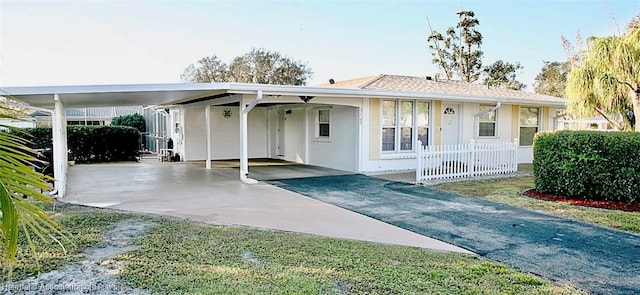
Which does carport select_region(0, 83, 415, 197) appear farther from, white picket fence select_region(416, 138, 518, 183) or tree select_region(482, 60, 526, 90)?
tree select_region(482, 60, 526, 90)

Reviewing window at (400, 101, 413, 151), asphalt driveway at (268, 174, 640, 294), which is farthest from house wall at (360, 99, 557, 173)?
asphalt driveway at (268, 174, 640, 294)

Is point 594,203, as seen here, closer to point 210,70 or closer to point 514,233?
point 514,233

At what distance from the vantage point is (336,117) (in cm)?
1290

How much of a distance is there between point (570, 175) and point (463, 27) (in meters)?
27.4

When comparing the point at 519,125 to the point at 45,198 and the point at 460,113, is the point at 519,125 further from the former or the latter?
the point at 45,198

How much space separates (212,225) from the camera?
5.86 metres

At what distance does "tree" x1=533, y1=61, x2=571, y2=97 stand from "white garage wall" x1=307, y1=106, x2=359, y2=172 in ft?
89.9

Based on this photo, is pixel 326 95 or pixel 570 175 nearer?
pixel 570 175

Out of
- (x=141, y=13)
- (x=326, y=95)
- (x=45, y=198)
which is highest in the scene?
(x=141, y=13)

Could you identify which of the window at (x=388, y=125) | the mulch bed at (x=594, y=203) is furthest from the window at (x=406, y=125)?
the mulch bed at (x=594, y=203)

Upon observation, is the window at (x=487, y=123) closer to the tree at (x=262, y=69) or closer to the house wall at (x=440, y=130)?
the house wall at (x=440, y=130)

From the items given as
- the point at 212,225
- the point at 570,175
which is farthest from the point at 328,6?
the point at 212,225

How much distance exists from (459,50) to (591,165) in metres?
27.9

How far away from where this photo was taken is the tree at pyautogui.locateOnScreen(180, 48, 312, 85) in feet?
115
